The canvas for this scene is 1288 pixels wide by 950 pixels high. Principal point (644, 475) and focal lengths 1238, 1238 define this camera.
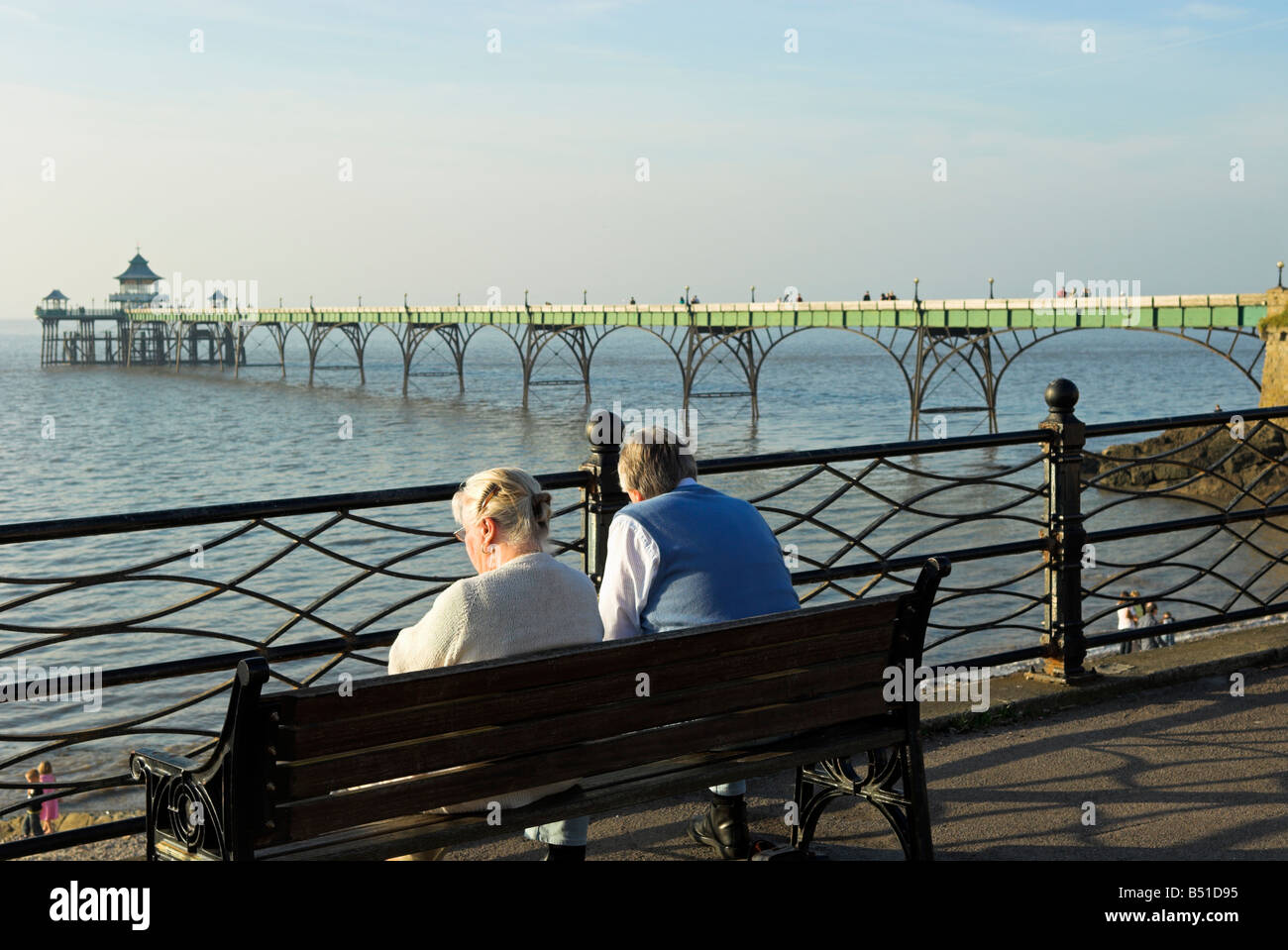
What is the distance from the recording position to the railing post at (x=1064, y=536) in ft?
17.9

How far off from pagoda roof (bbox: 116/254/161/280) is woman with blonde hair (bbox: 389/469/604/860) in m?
141

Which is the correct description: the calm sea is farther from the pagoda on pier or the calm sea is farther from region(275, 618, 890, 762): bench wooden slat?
the pagoda on pier

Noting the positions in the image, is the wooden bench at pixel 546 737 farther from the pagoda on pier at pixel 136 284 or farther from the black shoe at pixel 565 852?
the pagoda on pier at pixel 136 284

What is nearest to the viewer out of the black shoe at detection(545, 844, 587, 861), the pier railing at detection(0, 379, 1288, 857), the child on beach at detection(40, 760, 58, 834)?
the black shoe at detection(545, 844, 587, 861)

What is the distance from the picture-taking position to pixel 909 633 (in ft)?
11.2

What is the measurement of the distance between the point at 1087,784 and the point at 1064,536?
4.61 ft

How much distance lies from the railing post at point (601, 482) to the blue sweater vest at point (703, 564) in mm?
1101

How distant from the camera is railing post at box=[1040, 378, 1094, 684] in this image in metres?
5.45

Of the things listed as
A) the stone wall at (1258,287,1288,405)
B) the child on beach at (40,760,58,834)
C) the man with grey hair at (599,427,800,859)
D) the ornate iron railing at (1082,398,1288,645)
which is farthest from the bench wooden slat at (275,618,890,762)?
the stone wall at (1258,287,1288,405)

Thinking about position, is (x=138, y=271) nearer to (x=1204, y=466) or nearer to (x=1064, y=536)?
(x=1204, y=466)

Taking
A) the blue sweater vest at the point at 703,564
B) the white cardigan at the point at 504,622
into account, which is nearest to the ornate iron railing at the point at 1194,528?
the blue sweater vest at the point at 703,564
